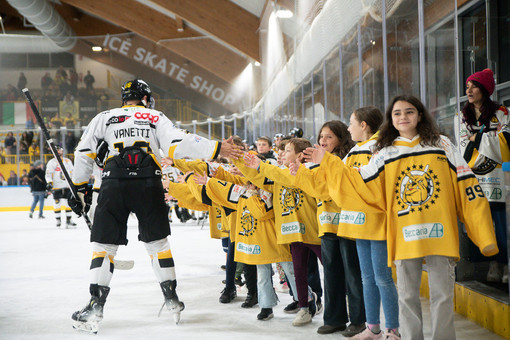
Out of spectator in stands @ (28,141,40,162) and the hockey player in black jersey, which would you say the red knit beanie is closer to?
the hockey player in black jersey

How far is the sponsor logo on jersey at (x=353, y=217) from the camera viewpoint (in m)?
2.74

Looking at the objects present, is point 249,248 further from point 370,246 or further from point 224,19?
point 224,19

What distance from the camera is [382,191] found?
261 cm

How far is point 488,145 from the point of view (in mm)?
3430

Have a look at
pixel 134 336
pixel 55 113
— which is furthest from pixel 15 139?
pixel 134 336

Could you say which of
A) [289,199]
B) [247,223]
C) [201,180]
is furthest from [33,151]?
[289,199]

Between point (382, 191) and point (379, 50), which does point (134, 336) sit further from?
point (379, 50)

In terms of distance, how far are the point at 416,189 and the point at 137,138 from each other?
1.77 m

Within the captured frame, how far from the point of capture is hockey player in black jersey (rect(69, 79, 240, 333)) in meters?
3.45

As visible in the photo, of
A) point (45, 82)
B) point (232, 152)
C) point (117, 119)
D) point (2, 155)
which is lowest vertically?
point (232, 152)

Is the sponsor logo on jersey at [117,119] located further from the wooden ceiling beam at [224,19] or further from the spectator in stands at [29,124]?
the spectator in stands at [29,124]

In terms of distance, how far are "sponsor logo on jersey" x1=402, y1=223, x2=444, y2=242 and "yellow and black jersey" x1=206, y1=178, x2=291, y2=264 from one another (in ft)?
4.01

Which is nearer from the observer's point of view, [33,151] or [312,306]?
[312,306]

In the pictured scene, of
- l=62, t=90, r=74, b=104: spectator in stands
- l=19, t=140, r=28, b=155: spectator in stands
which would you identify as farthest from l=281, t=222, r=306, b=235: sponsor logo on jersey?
l=62, t=90, r=74, b=104: spectator in stands
